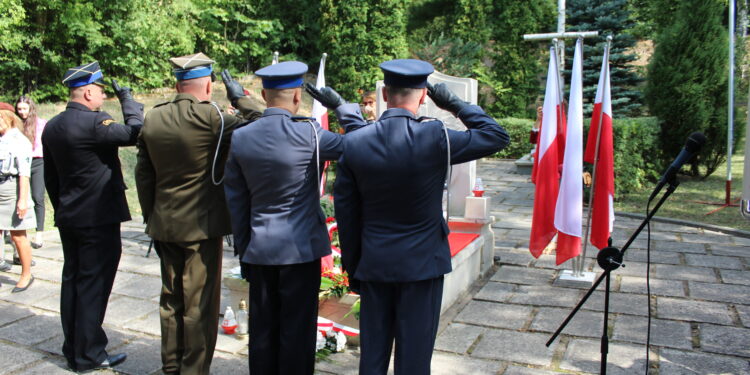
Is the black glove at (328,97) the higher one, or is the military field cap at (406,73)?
the military field cap at (406,73)

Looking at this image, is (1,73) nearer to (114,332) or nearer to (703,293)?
(114,332)

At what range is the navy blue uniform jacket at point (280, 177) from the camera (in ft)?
9.80

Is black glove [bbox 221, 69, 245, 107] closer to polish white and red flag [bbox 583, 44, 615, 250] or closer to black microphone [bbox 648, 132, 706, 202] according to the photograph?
black microphone [bbox 648, 132, 706, 202]

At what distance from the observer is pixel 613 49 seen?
14.7m

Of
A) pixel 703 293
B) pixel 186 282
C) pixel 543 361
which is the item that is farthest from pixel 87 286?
pixel 703 293

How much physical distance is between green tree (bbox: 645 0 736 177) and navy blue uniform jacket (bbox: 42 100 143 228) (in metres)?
10.9

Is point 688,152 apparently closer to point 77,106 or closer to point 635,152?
point 77,106

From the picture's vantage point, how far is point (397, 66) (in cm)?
266

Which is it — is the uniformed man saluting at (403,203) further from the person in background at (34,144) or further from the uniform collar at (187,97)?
the person in background at (34,144)

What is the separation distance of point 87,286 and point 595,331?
3.62 m

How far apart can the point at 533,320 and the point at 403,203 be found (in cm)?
256

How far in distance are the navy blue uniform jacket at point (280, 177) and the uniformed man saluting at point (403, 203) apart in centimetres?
31

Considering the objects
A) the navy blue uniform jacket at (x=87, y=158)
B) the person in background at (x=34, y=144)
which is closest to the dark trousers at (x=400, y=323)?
the navy blue uniform jacket at (x=87, y=158)

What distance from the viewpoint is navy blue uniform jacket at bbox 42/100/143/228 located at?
3.77m
